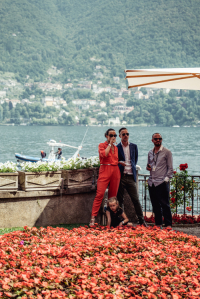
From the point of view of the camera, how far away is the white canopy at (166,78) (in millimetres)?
5458

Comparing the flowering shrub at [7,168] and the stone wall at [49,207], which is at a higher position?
the flowering shrub at [7,168]

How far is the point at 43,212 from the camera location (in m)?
6.65

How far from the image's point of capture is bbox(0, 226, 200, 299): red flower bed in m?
3.41

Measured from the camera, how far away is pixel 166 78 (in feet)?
20.7

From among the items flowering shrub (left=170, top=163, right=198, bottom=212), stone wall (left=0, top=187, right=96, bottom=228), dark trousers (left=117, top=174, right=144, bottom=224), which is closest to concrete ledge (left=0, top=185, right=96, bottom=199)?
stone wall (left=0, top=187, right=96, bottom=228)

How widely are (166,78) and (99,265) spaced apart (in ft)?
11.7

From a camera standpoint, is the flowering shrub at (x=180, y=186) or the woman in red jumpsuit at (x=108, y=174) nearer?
the woman in red jumpsuit at (x=108, y=174)

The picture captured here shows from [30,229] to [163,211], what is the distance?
2.36 m

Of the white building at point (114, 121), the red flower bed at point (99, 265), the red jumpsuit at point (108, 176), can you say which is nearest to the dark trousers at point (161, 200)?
the red jumpsuit at point (108, 176)

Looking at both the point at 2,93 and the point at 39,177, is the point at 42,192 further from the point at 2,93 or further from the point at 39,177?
the point at 2,93

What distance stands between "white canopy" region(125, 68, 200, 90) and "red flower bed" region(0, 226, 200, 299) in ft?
7.78

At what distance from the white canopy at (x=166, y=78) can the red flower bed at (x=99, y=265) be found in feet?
7.78

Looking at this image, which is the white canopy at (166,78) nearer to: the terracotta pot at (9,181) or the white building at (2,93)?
the terracotta pot at (9,181)

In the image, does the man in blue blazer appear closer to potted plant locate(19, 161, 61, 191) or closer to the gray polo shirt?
the gray polo shirt
